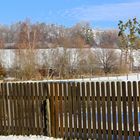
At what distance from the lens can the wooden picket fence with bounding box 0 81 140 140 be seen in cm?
909

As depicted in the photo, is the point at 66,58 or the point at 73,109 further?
the point at 66,58

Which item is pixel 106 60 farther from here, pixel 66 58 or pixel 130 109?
pixel 130 109

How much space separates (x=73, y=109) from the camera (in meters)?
9.91

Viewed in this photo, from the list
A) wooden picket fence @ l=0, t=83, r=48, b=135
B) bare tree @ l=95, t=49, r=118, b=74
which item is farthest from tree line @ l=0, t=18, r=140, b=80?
wooden picket fence @ l=0, t=83, r=48, b=135

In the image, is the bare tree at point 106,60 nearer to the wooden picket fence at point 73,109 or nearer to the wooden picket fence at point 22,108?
the wooden picket fence at point 22,108

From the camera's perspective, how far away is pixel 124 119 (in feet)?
29.8

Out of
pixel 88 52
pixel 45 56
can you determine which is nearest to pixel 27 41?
pixel 45 56

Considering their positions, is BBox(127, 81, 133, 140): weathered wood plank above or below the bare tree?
above

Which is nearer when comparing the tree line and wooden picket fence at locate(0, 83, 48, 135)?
wooden picket fence at locate(0, 83, 48, 135)

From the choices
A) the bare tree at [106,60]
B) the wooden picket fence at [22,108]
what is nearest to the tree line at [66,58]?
the bare tree at [106,60]

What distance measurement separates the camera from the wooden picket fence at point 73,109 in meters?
9.09

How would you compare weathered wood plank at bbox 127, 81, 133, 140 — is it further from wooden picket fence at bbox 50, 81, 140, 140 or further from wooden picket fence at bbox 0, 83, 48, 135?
wooden picket fence at bbox 0, 83, 48, 135

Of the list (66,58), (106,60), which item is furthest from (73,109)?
(106,60)

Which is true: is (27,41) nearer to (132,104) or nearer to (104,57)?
(104,57)
